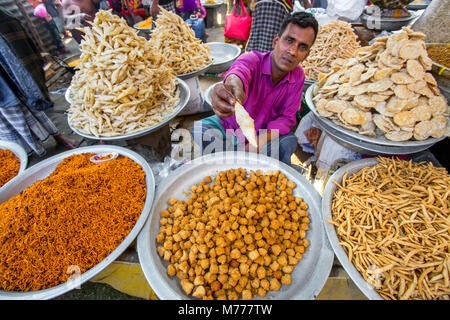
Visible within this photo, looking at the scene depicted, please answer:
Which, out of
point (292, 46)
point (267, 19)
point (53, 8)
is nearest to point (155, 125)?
point (292, 46)

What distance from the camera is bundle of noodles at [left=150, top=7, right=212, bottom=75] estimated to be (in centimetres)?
282

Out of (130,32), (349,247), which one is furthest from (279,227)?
(130,32)

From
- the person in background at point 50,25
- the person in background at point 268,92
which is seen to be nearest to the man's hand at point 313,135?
the person in background at point 268,92

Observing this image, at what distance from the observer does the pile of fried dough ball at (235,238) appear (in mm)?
1268

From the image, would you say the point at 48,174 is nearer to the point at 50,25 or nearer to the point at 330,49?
the point at 330,49

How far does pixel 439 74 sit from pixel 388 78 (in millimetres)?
459

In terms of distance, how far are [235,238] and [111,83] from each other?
1.65 meters

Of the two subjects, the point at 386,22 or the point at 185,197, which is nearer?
the point at 185,197

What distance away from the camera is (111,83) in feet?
6.18

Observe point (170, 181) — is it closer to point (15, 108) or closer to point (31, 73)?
point (31, 73)

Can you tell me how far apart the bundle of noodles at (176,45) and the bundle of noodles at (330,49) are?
4.87 ft

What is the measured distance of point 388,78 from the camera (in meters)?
1.60

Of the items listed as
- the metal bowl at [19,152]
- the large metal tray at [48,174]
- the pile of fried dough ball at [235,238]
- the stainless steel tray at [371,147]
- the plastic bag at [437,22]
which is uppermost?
the plastic bag at [437,22]

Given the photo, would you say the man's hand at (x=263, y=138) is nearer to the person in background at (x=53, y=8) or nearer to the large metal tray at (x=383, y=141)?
the large metal tray at (x=383, y=141)
